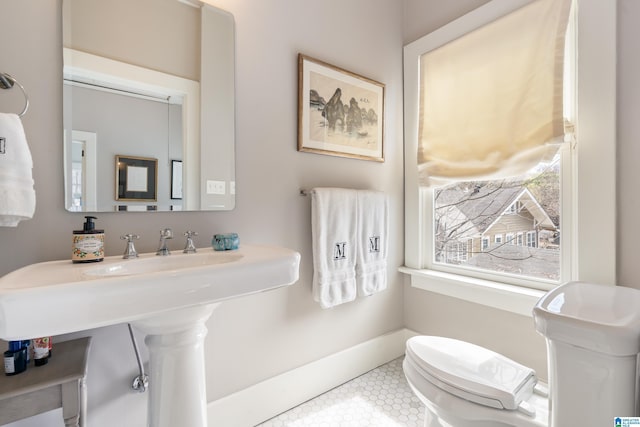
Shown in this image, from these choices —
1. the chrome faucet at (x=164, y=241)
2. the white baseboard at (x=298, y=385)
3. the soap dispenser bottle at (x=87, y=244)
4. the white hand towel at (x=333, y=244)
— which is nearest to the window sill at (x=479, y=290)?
the white baseboard at (x=298, y=385)

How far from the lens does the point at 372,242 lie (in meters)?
1.69

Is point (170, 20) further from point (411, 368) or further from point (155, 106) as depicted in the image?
point (411, 368)

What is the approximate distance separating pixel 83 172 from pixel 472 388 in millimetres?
1447

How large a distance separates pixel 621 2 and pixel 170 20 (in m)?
1.77

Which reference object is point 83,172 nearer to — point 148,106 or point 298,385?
point 148,106

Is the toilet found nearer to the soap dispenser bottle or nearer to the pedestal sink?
the pedestal sink

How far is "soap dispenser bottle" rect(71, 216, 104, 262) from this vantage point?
901mm

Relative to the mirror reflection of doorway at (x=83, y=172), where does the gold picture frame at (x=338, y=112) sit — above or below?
above

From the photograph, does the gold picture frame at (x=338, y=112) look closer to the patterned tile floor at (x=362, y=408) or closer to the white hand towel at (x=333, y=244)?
the white hand towel at (x=333, y=244)

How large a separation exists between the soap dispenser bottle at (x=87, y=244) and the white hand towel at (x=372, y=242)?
1131mm

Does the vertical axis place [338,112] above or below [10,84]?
above

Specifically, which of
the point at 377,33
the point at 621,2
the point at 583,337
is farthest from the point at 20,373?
the point at 621,2

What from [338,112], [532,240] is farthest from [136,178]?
[532,240]

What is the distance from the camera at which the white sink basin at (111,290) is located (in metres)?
0.57
